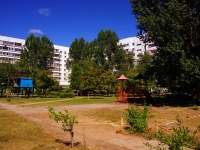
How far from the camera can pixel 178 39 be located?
68.7 ft

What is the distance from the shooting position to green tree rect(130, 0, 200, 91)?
66.4ft

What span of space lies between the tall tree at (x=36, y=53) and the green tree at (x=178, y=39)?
43.6 metres

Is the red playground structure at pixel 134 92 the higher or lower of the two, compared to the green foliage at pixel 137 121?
higher

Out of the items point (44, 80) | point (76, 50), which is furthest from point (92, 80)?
point (76, 50)

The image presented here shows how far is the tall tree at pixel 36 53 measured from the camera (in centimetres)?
→ 6175

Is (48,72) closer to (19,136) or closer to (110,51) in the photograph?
(110,51)

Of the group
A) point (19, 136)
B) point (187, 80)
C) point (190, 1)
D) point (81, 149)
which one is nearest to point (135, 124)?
point (81, 149)

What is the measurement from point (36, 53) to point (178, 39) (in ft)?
161

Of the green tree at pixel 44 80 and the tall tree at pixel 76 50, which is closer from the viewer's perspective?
the green tree at pixel 44 80

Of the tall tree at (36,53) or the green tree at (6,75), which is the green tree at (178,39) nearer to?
the green tree at (6,75)

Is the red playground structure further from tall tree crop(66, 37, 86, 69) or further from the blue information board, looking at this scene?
tall tree crop(66, 37, 86, 69)

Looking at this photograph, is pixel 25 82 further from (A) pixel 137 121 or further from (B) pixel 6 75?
(A) pixel 137 121

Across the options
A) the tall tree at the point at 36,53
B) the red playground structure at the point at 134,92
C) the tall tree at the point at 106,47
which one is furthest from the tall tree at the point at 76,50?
the red playground structure at the point at 134,92

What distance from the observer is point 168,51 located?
20.8 metres
